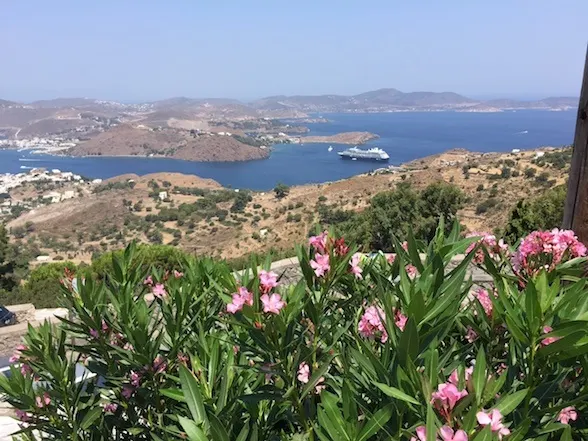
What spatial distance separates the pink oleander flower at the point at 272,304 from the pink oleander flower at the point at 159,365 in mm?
529

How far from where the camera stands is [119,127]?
398ft

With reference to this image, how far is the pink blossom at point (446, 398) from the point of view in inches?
33.2

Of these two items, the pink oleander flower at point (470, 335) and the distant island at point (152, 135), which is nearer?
the pink oleander flower at point (470, 335)

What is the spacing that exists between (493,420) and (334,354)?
47 centimetres

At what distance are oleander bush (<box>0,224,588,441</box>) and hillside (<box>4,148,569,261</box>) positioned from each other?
13128 mm

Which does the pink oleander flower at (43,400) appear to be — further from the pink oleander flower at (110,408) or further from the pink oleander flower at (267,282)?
the pink oleander flower at (267,282)

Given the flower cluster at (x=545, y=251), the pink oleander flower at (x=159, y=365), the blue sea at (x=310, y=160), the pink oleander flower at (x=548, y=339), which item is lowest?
the blue sea at (x=310, y=160)

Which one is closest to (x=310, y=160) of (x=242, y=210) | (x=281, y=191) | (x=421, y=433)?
(x=281, y=191)

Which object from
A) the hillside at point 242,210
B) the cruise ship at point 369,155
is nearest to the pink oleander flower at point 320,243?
the hillside at point 242,210

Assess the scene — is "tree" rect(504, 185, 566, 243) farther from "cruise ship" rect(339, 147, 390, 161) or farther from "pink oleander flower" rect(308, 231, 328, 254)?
"cruise ship" rect(339, 147, 390, 161)

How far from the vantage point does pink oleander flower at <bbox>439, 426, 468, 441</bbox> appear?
0.76m

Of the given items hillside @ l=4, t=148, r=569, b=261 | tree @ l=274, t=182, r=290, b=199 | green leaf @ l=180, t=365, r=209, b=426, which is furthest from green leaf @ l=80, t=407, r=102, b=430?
tree @ l=274, t=182, r=290, b=199

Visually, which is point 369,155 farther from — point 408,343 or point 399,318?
point 408,343

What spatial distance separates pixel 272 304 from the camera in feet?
3.63
